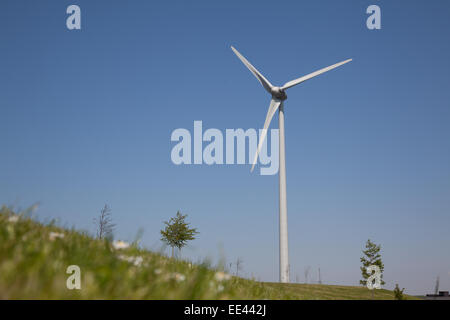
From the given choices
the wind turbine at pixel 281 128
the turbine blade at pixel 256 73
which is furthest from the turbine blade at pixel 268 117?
the turbine blade at pixel 256 73

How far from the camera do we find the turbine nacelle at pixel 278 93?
139 ft

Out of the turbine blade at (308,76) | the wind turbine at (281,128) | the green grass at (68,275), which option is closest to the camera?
the green grass at (68,275)

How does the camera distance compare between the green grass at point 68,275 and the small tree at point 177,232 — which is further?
the small tree at point 177,232

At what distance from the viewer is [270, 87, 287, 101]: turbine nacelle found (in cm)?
4250

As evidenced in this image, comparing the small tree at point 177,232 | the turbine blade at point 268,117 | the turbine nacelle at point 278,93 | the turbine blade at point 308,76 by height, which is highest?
the turbine blade at point 308,76

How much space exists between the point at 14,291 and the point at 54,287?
465 millimetres

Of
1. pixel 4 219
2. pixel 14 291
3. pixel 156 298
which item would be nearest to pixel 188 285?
pixel 156 298

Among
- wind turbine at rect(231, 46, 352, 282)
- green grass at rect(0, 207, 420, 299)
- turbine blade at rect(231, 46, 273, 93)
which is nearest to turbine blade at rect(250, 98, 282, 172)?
wind turbine at rect(231, 46, 352, 282)

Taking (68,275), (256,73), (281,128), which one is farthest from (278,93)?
(68,275)

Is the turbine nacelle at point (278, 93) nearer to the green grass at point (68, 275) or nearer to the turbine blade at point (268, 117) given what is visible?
the turbine blade at point (268, 117)

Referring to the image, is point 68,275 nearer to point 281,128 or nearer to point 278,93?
point 281,128

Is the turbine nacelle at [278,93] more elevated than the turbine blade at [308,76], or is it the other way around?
the turbine blade at [308,76]
